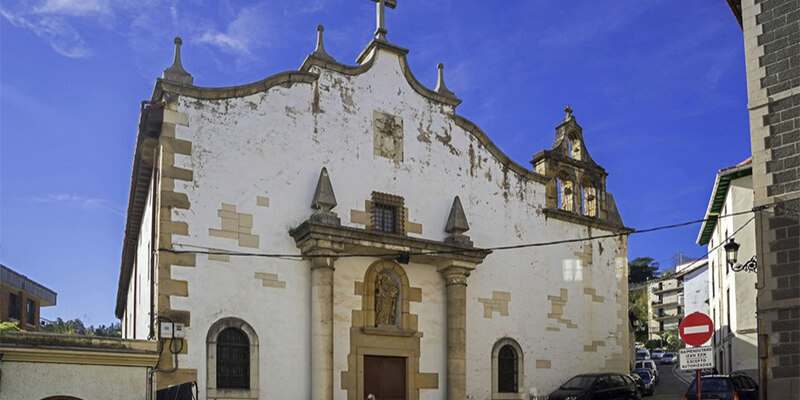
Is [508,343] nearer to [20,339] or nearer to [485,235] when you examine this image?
[485,235]

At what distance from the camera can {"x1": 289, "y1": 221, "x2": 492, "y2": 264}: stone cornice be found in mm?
17672

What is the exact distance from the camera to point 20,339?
14422mm

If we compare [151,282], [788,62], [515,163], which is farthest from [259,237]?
[788,62]

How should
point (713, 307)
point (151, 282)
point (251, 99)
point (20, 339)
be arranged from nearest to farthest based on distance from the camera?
1. point (20, 339)
2. point (151, 282)
3. point (251, 99)
4. point (713, 307)

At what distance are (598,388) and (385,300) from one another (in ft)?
20.0

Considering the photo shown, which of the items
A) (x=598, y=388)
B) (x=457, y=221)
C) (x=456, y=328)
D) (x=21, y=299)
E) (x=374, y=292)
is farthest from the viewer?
(x=21, y=299)

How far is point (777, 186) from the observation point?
14695 mm

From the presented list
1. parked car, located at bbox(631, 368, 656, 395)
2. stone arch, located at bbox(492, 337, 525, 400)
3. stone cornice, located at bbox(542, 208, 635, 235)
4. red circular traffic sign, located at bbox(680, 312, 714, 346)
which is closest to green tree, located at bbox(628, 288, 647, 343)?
parked car, located at bbox(631, 368, 656, 395)

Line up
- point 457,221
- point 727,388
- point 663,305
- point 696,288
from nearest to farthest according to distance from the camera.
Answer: point 727,388 < point 457,221 < point 696,288 < point 663,305

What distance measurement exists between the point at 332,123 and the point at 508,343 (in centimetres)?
745

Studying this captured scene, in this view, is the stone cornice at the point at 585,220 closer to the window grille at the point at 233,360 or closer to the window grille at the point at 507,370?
the window grille at the point at 507,370

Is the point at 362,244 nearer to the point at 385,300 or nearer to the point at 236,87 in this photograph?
the point at 385,300

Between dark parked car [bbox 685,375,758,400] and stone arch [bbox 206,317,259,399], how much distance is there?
34.2 feet

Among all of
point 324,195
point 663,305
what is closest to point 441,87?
point 324,195
